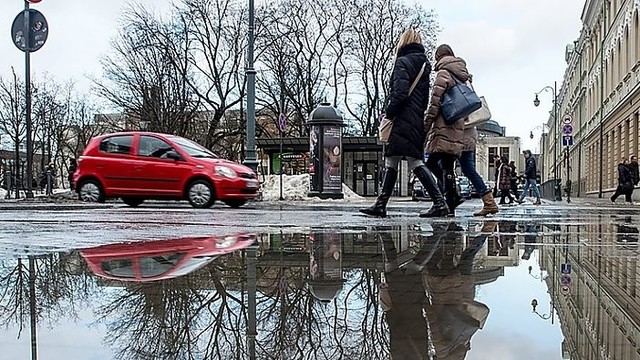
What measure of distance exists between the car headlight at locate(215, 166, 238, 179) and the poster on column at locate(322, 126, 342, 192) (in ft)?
33.3

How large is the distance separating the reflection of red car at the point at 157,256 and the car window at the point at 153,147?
27.3ft

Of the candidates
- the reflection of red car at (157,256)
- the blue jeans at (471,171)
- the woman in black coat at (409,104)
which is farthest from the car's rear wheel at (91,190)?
Answer: the reflection of red car at (157,256)

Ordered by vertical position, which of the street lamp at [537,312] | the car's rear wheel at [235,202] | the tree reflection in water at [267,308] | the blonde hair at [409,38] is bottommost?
the car's rear wheel at [235,202]

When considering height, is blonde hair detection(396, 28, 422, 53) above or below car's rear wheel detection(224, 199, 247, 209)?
above

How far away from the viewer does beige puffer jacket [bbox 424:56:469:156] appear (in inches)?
311

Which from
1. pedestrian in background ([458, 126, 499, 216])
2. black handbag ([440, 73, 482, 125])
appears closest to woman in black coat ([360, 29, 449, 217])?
black handbag ([440, 73, 482, 125])

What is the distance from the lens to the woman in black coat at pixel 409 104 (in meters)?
7.64

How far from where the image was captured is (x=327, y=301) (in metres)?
3.02

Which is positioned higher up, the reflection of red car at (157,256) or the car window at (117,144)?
the car window at (117,144)

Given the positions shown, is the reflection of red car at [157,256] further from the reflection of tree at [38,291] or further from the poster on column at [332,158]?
the poster on column at [332,158]

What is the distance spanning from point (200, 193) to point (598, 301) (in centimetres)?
1104

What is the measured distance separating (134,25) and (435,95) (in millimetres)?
32374

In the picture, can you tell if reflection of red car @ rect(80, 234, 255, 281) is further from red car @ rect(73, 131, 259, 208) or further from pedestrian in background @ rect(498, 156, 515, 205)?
pedestrian in background @ rect(498, 156, 515, 205)

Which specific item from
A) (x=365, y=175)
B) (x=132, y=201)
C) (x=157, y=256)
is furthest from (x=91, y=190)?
(x=365, y=175)
